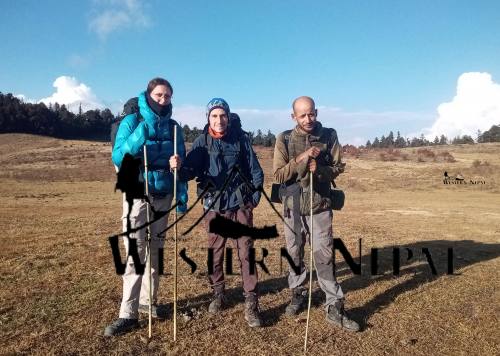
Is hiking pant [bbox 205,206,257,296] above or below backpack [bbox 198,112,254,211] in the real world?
below

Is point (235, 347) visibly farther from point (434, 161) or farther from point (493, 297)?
point (434, 161)

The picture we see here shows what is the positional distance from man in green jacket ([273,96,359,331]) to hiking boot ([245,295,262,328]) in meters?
0.57

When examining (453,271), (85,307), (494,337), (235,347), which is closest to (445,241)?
(453,271)

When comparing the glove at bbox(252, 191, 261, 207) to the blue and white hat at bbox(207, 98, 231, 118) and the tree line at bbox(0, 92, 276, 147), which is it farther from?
the tree line at bbox(0, 92, 276, 147)

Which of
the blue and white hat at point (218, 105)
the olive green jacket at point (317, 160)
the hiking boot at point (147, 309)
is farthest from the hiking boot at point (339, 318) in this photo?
the blue and white hat at point (218, 105)

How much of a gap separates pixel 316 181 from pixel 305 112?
0.91 meters

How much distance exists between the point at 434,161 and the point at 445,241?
109 feet

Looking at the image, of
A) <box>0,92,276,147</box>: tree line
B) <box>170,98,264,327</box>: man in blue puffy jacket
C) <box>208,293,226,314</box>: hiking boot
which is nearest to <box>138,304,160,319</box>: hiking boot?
<box>208,293,226,314</box>: hiking boot

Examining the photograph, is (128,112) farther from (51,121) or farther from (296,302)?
(51,121)

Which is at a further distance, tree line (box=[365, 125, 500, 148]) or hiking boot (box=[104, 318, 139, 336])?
tree line (box=[365, 125, 500, 148])

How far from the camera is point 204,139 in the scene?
17.5 ft

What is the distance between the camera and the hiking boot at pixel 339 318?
200 inches

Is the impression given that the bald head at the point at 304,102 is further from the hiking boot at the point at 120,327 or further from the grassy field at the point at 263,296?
the hiking boot at the point at 120,327

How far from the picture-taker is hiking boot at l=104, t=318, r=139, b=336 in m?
4.78
